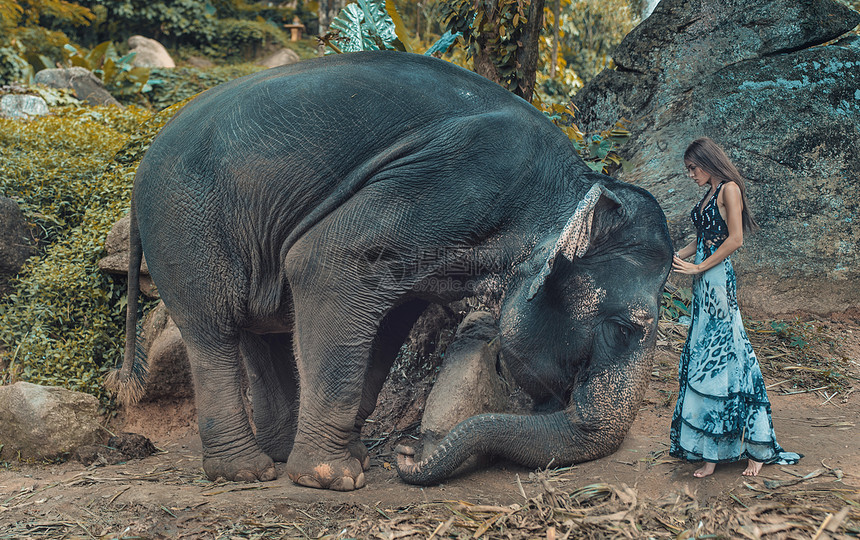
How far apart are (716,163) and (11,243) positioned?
558 cm

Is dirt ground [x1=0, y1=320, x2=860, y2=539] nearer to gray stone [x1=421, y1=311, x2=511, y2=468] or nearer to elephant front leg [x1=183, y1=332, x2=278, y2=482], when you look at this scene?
elephant front leg [x1=183, y1=332, x2=278, y2=482]

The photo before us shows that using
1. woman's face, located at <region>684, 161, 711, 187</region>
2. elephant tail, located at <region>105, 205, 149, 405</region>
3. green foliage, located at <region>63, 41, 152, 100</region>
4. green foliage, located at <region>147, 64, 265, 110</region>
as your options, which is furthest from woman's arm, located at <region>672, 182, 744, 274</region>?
green foliage, located at <region>63, 41, 152, 100</region>

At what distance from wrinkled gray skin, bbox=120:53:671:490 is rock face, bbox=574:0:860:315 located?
2361 millimetres

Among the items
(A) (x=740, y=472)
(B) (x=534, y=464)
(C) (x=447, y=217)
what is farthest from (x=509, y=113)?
(A) (x=740, y=472)

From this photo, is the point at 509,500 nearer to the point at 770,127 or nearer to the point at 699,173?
the point at 699,173

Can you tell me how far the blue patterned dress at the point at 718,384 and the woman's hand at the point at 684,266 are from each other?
51mm

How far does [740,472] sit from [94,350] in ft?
15.3

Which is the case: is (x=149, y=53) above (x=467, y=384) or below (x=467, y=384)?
below

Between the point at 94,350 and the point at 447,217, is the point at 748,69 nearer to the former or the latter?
the point at 447,217

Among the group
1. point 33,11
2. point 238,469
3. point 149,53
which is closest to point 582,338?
point 238,469

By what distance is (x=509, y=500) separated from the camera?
3357 millimetres

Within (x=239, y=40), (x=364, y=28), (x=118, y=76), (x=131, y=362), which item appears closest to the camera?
(x=131, y=362)

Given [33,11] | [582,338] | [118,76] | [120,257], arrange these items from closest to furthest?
[582,338], [120,257], [118,76], [33,11]

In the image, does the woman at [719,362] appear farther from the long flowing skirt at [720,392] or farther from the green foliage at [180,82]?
the green foliage at [180,82]
